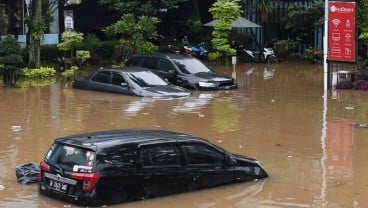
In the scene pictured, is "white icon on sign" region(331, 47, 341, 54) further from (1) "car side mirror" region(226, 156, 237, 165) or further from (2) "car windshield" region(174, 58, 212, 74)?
(1) "car side mirror" region(226, 156, 237, 165)

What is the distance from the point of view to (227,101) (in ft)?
70.9

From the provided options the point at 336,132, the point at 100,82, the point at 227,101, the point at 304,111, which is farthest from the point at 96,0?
the point at 336,132

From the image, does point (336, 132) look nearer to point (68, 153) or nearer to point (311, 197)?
point (311, 197)

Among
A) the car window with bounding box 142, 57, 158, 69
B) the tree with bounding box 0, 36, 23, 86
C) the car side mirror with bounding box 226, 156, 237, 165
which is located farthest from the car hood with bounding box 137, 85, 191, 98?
the car side mirror with bounding box 226, 156, 237, 165

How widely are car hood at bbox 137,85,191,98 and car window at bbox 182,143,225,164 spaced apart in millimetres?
11358

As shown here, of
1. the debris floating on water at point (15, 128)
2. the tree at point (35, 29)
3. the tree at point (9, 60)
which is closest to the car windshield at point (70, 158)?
the debris floating on water at point (15, 128)

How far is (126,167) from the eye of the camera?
9391 millimetres

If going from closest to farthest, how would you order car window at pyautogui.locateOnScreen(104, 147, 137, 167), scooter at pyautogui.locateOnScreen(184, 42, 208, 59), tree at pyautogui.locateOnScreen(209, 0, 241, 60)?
car window at pyautogui.locateOnScreen(104, 147, 137, 167) < tree at pyautogui.locateOnScreen(209, 0, 241, 60) < scooter at pyautogui.locateOnScreen(184, 42, 208, 59)

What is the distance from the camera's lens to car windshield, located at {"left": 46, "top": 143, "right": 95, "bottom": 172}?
30.3 feet

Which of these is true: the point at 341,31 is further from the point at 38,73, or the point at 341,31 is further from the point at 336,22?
the point at 38,73

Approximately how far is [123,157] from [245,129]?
7194 millimetres

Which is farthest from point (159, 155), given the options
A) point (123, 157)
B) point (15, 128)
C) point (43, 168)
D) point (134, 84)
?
point (134, 84)

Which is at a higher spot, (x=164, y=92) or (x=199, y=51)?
(x=199, y=51)

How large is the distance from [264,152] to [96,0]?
30929mm
